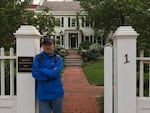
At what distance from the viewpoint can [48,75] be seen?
6820 millimetres

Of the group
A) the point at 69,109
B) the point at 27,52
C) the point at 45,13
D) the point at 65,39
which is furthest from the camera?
the point at 65,39

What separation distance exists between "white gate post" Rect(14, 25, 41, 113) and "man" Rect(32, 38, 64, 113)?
2.02ft

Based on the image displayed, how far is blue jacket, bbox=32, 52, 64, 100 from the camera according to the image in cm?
685

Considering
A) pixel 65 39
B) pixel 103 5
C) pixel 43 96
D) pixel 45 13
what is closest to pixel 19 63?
pixel 43 96

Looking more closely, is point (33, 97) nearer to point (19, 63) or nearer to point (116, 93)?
point (19, 63)

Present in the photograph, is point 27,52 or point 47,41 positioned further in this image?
point 27,52

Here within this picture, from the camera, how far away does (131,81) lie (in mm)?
7625

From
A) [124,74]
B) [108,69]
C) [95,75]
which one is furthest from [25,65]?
[95,75]

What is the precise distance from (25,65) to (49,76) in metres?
0.94

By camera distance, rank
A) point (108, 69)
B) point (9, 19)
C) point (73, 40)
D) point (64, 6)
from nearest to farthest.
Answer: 1. point (108, 69)
2. point (9, 19)
3. point (73, 40)
4. point (64, 6)

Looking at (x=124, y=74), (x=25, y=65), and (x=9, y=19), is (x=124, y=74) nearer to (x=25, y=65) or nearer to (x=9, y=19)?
(x=25, y=65)

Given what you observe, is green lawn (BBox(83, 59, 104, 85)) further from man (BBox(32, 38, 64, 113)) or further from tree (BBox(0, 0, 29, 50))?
man (BBox(32, 38, 64, 113))

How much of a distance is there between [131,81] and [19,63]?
2.22m

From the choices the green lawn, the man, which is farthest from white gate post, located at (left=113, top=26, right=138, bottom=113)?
the green lawn
